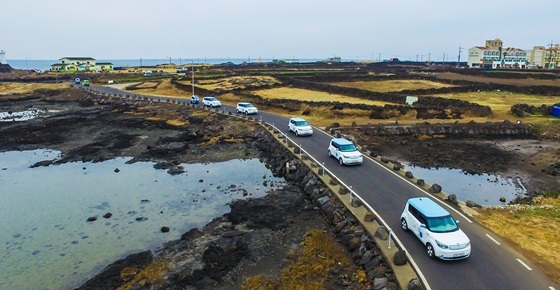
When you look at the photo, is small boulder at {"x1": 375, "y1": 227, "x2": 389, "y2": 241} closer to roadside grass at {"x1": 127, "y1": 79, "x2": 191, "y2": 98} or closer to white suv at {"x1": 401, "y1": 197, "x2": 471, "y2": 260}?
white suv at {"x1": 401, "y1": 197, "x2": 471, "y2": 260}

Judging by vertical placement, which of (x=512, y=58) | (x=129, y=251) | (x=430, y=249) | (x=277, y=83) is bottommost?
(x=129, y=251)

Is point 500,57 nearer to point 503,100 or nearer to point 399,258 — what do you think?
point 503,100

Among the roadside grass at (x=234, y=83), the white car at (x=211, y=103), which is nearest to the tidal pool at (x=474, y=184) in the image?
the white car at (x=211, y=103)

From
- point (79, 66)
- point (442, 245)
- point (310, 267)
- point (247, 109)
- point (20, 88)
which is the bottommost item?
point (310, 267)

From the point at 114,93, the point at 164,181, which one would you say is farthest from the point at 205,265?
the point at 114,93

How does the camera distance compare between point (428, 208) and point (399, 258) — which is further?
point (428, 208)

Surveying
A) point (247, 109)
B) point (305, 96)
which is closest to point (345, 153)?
point (247, 109)

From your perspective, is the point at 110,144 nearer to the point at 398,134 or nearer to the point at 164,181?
the point at 164,181

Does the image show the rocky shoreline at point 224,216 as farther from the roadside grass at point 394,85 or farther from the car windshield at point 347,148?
the roadside grass at point 394,85
